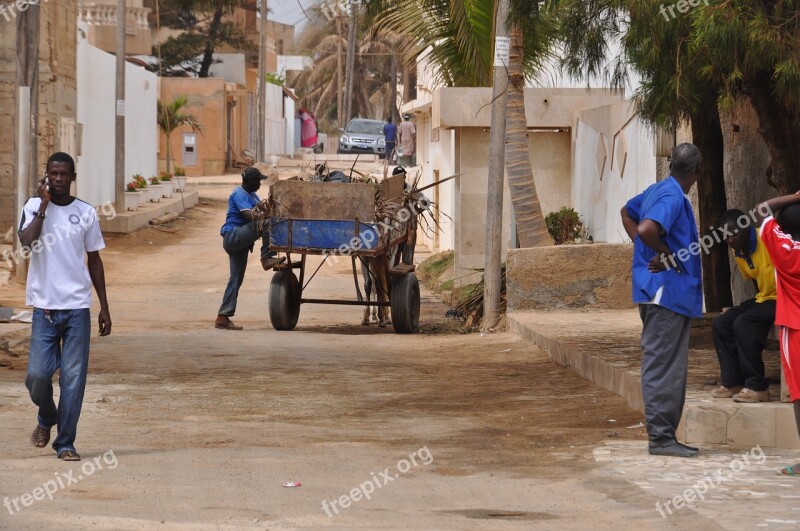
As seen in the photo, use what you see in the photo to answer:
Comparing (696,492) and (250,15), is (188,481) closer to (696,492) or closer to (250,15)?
(696,492)

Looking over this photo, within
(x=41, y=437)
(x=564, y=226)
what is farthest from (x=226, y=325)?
(x=41, y=437)

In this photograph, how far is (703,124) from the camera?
959cm

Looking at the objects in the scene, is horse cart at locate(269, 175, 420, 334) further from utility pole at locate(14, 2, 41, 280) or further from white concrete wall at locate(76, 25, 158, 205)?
white concrete wall at locate(76, 25, 158, 205)

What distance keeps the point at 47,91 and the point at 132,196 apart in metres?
6.83

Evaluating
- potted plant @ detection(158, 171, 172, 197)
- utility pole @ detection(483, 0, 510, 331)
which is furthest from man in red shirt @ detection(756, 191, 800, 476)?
potted plant @ detection(158, 171, 172, 197)

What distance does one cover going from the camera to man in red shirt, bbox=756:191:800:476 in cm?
629

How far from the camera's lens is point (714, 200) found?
9820 millimetres

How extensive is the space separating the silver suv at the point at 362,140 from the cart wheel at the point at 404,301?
31.4 metres

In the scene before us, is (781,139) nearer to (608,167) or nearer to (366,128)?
(608,167)

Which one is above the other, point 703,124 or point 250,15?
point 250,15

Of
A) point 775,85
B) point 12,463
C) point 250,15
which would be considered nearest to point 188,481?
point 12,463

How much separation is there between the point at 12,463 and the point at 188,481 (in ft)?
3.42

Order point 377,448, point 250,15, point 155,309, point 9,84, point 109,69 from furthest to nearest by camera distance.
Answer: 1. point 250,15
2. point 109,69
3. point 9,84
4. point 155,309
5. point 377,448

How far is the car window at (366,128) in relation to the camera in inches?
1820
